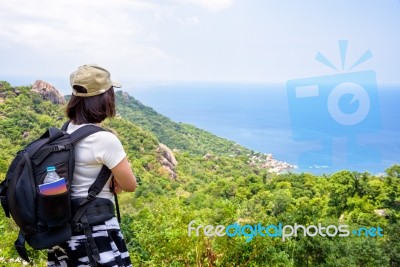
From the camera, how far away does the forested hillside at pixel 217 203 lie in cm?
207

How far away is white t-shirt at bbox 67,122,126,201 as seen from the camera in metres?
0.87

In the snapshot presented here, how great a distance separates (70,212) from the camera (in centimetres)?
86

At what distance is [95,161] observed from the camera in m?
0.88

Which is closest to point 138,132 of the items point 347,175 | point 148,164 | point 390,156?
point 148,164

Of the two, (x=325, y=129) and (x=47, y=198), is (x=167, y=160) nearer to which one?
(x=325, y=129)

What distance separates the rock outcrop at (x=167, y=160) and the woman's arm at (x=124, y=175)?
62.8 feet

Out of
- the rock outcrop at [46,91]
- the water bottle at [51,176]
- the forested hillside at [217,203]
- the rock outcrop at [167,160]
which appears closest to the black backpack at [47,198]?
the water bottle at [51,176]

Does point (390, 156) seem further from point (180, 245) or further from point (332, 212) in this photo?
point (180, 245)

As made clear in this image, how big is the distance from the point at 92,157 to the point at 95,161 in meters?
0.01

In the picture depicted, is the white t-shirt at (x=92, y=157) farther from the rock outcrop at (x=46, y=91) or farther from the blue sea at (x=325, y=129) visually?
the rock outcrop at (x=46, y=91)

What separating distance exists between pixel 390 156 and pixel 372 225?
549 inches

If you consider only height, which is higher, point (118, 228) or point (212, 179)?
point (118, 228)

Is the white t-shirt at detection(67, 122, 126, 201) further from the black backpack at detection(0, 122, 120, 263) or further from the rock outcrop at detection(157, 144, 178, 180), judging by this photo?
the rock outcrop at detection(157, 144, 178, 180)

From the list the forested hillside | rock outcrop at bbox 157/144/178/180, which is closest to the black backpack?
the forested hillside
